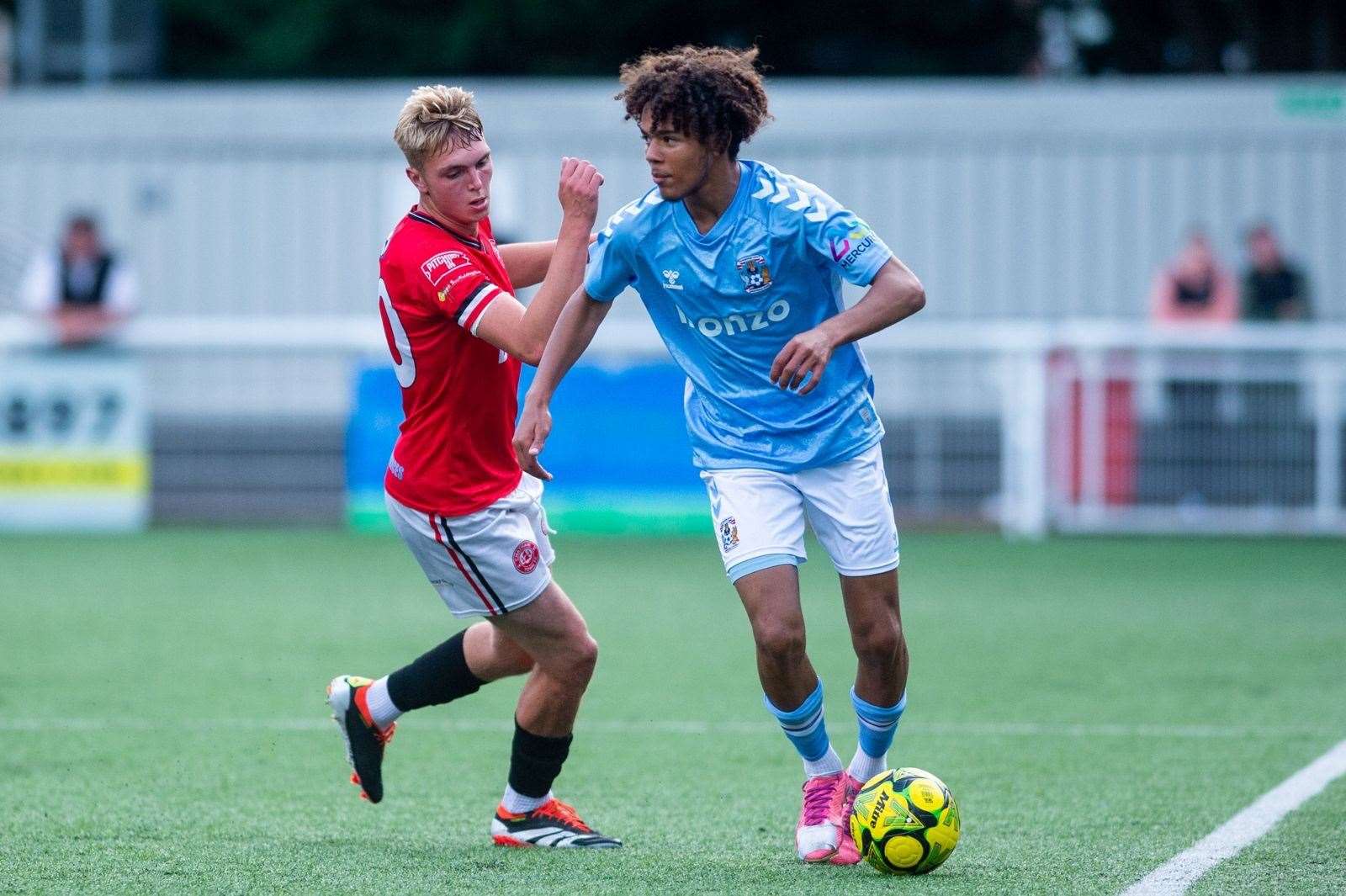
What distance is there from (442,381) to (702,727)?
7.70ft

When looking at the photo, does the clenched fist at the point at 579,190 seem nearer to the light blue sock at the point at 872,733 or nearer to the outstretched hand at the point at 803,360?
the outstretched hand at the point at 803,360

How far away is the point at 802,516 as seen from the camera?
17.2ft

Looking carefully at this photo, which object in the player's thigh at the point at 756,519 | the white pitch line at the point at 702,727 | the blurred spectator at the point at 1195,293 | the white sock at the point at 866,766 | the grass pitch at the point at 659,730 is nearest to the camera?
the grass pitch at the point at 659,730

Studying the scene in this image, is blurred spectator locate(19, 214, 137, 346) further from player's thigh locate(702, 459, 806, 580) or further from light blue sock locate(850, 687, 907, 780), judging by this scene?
light blue sock locate(850, 687, 907, 780)

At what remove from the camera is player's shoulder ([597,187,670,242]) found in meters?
5.17

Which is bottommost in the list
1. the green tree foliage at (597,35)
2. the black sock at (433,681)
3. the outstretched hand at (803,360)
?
the black sock at (433,681)

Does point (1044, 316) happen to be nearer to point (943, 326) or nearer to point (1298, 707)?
point (943, 326)

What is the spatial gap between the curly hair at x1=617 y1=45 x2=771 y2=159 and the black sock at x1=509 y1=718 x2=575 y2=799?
1684 mm

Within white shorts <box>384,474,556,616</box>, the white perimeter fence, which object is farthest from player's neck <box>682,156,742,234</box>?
the white perimeter fence

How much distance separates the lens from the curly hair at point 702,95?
16.4 feet

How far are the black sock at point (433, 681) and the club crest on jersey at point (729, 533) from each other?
0.91 m

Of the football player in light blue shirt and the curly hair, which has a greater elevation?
the curly hair

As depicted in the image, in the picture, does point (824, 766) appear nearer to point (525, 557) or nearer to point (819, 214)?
point (525, 557)

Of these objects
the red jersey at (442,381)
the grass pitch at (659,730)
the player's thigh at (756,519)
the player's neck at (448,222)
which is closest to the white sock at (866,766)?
the grass pitch at (659,730)
